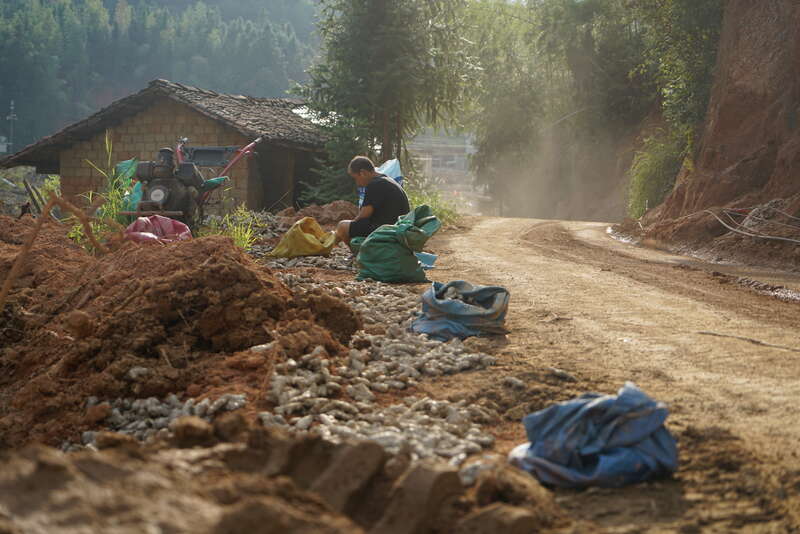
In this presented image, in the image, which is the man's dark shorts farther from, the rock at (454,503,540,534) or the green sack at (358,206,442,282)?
the rock at (454,503,540,534)

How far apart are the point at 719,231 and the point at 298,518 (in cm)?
1385

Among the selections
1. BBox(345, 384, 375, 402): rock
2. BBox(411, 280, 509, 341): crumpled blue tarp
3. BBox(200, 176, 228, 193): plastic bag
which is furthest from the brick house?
BBox(345, 384, 375, 402): rock

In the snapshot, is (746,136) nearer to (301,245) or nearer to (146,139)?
(301,245)

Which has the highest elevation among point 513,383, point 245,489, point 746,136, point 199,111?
point 199,111

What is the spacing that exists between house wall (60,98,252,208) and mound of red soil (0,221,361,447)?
1504 centimetres

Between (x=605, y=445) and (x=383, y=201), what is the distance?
684cm

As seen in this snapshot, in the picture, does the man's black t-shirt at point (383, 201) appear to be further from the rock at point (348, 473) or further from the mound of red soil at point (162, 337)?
the rock at point (348, 473)

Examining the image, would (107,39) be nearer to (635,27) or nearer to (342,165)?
(635,27)

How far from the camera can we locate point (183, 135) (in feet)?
73.4

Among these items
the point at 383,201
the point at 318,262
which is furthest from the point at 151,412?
the point at 318,262

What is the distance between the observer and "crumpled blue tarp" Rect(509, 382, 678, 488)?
3.29 metres

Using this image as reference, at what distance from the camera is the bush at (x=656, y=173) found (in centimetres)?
2188

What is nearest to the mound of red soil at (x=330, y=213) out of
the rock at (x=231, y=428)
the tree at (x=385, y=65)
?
the tree at (x=385, y=65)

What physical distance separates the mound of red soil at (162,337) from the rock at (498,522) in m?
2.09
